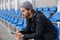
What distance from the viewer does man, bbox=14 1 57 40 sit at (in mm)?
1577

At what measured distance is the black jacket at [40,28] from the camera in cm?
158

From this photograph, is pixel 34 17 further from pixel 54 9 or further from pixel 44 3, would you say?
pixel 44 3

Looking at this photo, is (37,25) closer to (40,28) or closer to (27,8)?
(40,28)

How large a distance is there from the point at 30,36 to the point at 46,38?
0.50ft

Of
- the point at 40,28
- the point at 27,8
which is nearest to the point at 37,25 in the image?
the point at 40,28

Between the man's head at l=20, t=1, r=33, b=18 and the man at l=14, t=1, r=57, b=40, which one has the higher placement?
the man's head at l=20, t=1, r=33, b=18

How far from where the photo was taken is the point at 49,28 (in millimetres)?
1660

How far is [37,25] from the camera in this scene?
1.58 metres

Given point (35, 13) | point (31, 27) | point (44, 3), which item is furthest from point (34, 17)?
point (44, 3)

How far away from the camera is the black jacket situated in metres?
1.58

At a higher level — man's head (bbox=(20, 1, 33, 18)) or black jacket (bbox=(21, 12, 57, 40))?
man's head (bbox=(20, 1, 33, 18))

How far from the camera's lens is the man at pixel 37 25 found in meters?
1.58

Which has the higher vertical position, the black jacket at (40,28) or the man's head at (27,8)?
the man's head at (27,8)

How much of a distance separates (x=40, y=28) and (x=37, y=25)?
0.04m
